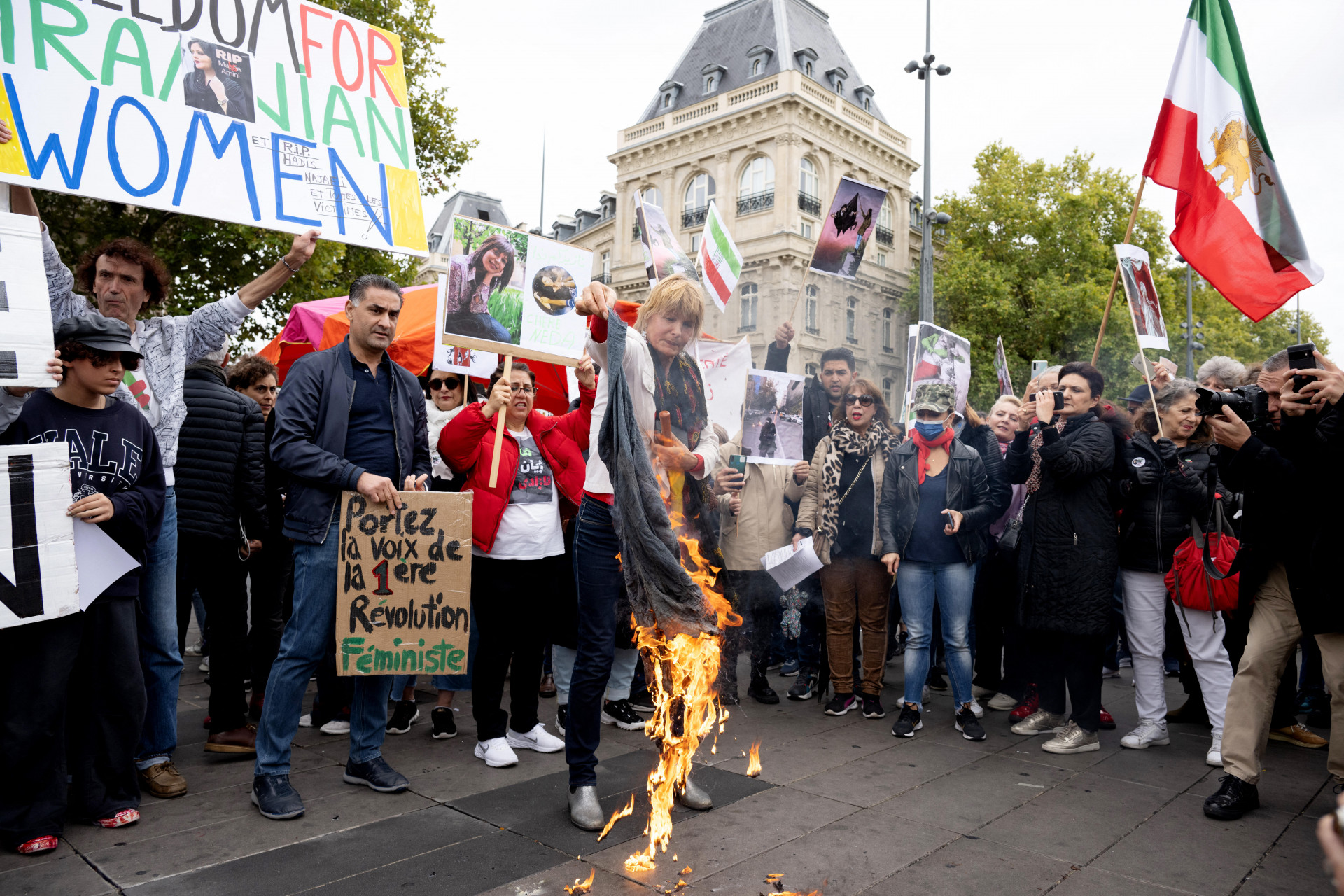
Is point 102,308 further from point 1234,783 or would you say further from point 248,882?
point 1234,783

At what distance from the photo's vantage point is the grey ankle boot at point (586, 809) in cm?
353

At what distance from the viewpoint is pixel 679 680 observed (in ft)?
11.3

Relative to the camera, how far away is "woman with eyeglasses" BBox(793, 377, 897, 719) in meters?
5.62

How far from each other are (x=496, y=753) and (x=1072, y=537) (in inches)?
137

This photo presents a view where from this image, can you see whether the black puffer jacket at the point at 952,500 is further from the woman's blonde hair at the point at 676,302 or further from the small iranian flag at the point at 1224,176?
the woman's blonde hair at the point at 676,302

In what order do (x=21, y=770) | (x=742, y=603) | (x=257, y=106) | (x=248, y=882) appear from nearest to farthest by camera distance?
(x=248, y=882), (x=21, y=770), (x=257, y=106), (x=742, y=603)

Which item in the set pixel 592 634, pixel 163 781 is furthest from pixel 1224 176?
pixel 163 781

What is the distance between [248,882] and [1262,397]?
4619 millimetres

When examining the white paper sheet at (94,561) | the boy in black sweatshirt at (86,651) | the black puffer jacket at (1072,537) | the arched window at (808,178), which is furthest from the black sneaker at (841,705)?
the arched window at (808,178)

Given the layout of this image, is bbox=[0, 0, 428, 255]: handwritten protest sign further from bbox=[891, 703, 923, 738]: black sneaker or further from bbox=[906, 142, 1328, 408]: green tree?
bbox=[906, 142, 1328, 408]: green tree

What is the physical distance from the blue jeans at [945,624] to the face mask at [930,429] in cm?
83

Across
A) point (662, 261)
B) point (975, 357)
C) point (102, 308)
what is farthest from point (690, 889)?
point (975, 357)

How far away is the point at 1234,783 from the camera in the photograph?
3.92 m

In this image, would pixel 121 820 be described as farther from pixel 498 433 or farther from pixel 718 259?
pixel 718 259
